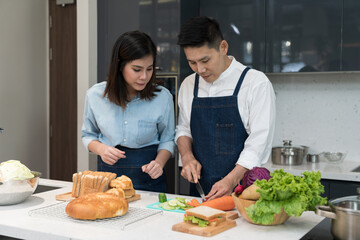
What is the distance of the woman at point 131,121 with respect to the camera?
91.4 inches

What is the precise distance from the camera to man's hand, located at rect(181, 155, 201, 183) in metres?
2.13

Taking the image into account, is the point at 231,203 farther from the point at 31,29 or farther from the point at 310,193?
the point at 31,29

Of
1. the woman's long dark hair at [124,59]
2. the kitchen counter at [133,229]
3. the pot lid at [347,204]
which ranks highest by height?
the woman's long dark hair at [124,59]

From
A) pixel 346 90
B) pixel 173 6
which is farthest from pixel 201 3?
pixel 346 90

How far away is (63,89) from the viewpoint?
15.2 ft

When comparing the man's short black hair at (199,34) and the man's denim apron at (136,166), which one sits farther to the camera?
the man's denim apron at (136,166)

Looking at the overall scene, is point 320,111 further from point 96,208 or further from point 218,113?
point 96,208

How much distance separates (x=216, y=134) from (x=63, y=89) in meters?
2.71

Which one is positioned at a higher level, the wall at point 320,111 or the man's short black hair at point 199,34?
the man's short black hair at point 199,34

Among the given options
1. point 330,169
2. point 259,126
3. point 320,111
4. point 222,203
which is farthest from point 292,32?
point 222,203

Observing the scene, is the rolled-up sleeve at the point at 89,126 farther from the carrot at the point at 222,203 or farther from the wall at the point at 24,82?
the wall at the point at 24,82

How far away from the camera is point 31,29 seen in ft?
14.9

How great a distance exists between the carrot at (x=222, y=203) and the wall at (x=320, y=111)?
2215mm

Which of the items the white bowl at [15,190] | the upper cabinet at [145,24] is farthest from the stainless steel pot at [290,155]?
the white bowl at [15,190]
